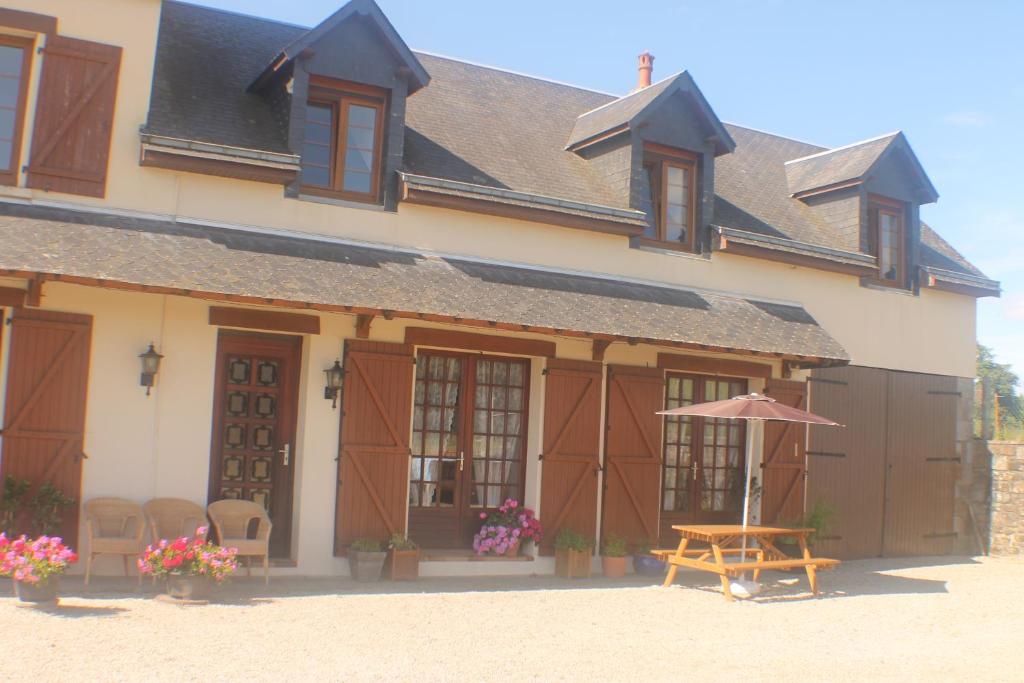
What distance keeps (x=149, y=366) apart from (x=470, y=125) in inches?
208

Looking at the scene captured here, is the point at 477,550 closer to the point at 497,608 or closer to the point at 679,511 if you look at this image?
the point at 497,608

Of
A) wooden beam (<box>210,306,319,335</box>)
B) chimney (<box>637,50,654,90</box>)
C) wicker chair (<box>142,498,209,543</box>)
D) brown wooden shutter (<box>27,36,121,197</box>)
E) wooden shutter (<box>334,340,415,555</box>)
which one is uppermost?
chimney (<box>637,50,654,90</box>)

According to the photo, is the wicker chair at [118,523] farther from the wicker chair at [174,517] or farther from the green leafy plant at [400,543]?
the green leafy plant at [400,543]

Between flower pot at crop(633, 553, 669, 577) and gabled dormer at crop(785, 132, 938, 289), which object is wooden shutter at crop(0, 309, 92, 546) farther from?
gabled dormer at crop(785, 132, 938, 289)

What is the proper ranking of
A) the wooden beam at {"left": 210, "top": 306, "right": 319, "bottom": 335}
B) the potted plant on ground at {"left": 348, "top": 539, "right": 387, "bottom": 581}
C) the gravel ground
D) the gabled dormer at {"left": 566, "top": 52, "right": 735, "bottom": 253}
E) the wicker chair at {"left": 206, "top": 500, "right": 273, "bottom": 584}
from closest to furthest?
the gravel ground, the wicker chair at {"left": 206, "top": 500, "right": 273, "bottom": 584}, the wooden beam at {"left": 210, "top": 306, "right": 319, "bottom": 335}, the potted plant on ground at {"left": 348, "top": 539, "right": 387, "bottom": 581}, the gabled dormer at {"left": 566, "top": 52, "right": 735, "bottom": 253}

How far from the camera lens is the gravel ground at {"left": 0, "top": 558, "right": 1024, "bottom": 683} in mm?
6324

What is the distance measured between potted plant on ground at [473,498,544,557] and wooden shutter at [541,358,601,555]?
0.18 meters

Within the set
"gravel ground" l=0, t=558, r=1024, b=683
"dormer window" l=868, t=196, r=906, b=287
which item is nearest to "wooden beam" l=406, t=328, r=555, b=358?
"gravel ground" l=0, t=558, r=1024, b=683

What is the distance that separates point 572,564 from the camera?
10.9m

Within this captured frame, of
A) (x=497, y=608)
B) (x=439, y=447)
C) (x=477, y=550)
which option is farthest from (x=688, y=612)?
(x=439, y=447)

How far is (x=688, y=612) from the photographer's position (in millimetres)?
9070

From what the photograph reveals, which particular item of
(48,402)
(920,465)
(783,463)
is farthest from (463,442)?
(920,465)

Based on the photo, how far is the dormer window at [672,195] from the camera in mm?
12859

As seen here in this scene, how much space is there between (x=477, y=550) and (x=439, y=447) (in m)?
1.12
